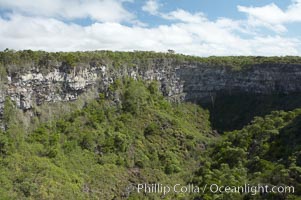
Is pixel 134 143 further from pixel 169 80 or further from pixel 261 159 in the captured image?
pixel 261 159

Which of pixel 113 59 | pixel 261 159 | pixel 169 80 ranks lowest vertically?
pixel 261 159

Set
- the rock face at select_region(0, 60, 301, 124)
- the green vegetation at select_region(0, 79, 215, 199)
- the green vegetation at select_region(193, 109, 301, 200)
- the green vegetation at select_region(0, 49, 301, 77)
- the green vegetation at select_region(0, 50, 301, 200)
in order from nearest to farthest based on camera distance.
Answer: the green vegetation at select_region(193, 109, 301, 200)
the green vegetation at select_region(0, 50, 301, 200)
the green vegetation at select_region(0, 79, 215, 199)
the green vegetation at select_region(0, 49, 301, 77)
the rock face at select_region(0, 60, 301, 124)

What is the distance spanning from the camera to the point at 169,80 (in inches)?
3649

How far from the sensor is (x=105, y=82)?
75.8 m

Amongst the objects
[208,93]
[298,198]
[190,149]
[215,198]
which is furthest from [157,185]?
[208,93]

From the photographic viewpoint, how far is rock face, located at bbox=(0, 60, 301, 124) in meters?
62.5

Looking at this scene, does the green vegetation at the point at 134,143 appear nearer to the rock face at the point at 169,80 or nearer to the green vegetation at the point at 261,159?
the green vegetation at the point at 261,159

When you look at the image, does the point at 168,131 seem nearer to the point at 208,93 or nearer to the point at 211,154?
the point at 211,154

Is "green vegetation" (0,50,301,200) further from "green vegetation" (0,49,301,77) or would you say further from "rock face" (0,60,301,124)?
"rock face" (0,60,301,124)

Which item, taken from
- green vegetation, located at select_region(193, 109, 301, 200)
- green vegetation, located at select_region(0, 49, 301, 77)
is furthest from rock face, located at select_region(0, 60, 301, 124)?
green vegetation, located at select_region(193, 109, 301, 200)

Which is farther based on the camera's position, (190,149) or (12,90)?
(190,149)

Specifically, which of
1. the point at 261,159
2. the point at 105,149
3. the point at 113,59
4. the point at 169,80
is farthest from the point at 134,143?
the point at 261,159

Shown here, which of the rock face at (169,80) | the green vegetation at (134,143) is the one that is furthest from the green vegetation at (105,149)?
the rock face at (169,80)

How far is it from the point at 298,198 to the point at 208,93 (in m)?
62.8
